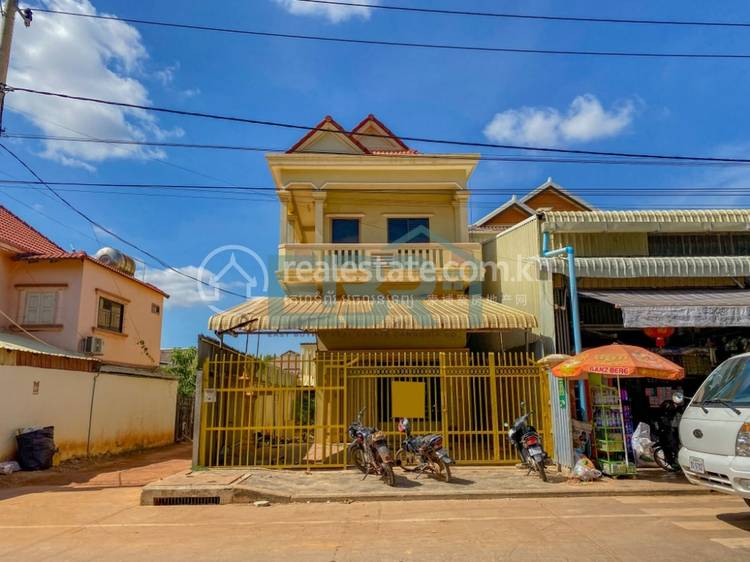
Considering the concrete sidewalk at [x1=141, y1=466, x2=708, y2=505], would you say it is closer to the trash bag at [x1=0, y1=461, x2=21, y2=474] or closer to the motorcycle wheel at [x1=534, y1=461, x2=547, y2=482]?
the motorcycle wheel at [x1=534, y1=461, x2=547, y2=482]

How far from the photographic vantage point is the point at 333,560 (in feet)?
14.4

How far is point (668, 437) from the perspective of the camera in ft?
28.6

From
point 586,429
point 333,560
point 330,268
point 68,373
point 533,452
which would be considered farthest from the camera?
point 330,268

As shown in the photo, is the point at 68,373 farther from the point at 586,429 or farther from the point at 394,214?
the point at 586,429

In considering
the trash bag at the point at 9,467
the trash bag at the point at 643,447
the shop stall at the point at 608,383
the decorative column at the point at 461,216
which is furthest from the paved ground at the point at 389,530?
the decorative column at the point at 461,216

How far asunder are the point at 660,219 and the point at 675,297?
1.81 meters

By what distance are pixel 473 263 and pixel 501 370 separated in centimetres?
405

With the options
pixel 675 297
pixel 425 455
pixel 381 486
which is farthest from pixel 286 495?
pixel 675 297

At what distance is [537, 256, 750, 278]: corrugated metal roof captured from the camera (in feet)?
33.9

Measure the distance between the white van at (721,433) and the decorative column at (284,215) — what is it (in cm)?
1013

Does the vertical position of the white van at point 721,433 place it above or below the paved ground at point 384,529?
above

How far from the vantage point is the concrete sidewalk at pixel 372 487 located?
278 inches

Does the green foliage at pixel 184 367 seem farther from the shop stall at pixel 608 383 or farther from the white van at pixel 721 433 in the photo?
the white van at pixel 721 433

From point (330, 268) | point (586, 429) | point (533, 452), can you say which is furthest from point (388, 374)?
point (330, 268)
